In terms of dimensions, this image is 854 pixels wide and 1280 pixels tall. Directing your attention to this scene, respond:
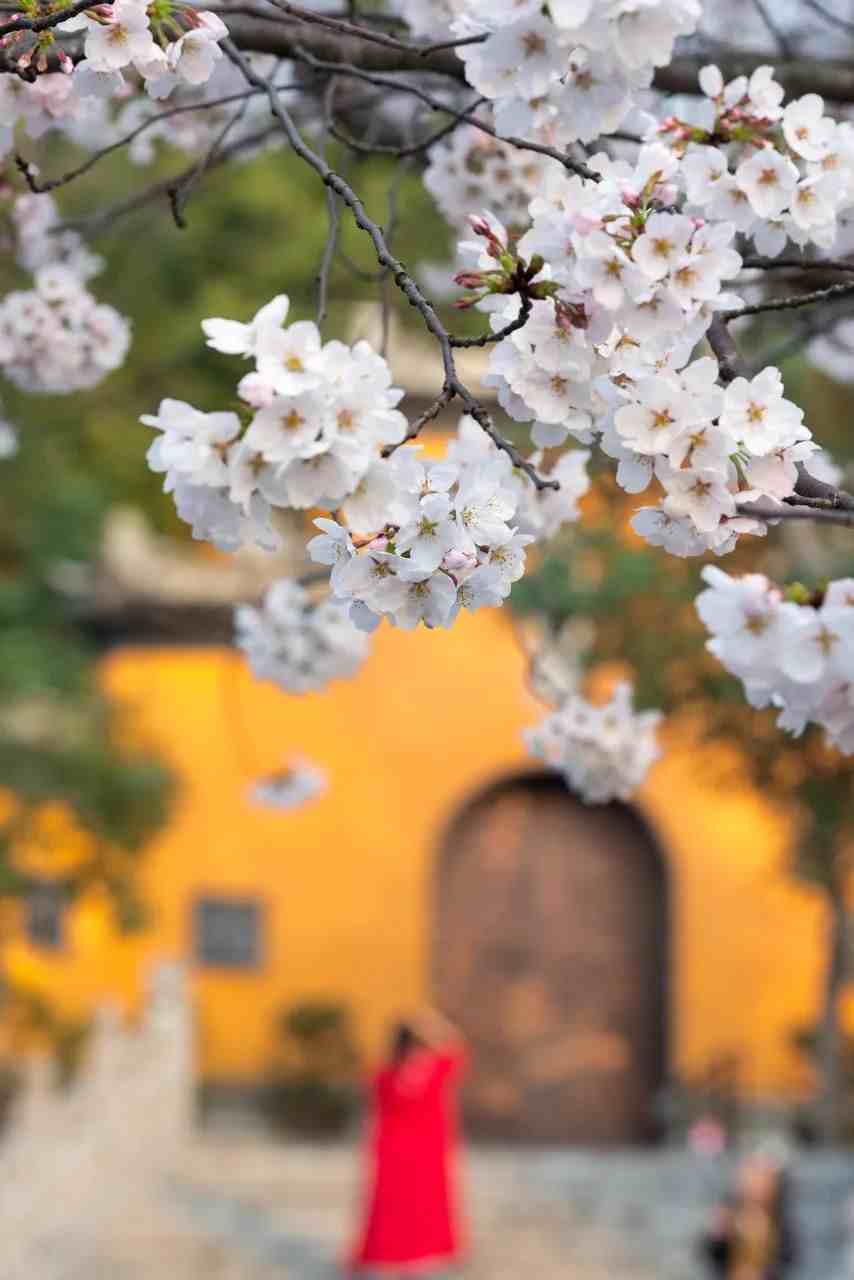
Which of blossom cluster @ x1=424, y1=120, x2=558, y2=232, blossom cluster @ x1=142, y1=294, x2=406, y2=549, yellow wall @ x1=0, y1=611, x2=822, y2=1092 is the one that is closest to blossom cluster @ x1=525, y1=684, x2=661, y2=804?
blossom cluster @ x1=424, y1=120, x2=558, y2=232

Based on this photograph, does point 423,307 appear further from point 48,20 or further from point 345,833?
point 345,833

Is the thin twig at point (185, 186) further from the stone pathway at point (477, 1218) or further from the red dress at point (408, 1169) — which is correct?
the stone pathway at point (477, 1218)

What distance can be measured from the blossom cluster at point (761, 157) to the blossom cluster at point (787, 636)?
0.59 metres

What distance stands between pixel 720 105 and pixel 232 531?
97 centimetres

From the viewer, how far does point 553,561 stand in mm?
7730

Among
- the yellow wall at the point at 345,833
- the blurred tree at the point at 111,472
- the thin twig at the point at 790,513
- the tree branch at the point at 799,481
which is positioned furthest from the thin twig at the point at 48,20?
the yellow wall at the point at 345,833

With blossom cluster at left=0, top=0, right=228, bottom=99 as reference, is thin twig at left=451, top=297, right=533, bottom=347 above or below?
below

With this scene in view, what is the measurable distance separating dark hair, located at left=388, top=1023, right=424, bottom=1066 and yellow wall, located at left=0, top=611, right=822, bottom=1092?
4754 millimetres

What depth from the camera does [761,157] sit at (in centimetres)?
234

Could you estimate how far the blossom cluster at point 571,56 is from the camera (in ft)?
6.71

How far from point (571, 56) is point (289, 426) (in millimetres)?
712

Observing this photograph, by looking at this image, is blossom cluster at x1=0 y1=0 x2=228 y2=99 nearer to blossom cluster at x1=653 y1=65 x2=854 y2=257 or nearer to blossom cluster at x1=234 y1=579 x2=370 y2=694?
blossom cluster at x1=653 y1=65 x2=854 y2=257

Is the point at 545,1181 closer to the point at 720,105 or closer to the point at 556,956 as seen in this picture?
the point at 556,956

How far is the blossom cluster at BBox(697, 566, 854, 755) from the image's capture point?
202cm
